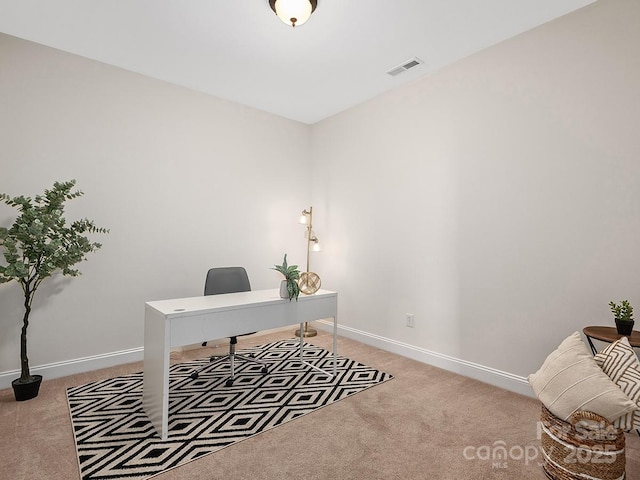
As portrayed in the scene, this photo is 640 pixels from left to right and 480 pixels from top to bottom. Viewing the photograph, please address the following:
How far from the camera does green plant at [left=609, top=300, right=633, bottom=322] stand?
1.92 metres

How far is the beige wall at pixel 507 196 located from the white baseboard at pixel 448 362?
0.10 feet

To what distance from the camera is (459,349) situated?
2961mm

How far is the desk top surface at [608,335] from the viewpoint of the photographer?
6.04 feet

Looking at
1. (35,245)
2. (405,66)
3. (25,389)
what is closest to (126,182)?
(35,245)

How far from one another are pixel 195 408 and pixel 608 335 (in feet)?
8.62

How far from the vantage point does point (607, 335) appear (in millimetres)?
1930

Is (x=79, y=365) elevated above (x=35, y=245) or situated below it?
below

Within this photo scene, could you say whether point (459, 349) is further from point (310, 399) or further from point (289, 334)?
point (289, 334)

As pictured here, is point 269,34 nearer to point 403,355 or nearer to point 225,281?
point 225,281

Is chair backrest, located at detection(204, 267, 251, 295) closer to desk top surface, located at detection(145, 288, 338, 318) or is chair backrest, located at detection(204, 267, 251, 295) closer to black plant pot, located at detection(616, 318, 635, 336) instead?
desk top surface, located at detection(145, 288, 338, 318)

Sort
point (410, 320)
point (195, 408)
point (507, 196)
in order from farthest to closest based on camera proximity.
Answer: point (410, 320), point (507, 196), point (195, 408)

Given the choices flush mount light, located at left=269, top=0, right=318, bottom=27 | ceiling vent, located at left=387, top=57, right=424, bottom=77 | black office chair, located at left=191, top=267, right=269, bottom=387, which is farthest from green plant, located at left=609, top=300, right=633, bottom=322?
flush mount light, located at left=269, top=0, right=318, bottom=27

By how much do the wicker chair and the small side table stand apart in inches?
22.1

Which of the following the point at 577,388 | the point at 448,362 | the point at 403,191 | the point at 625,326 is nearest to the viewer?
the point at 577,388
